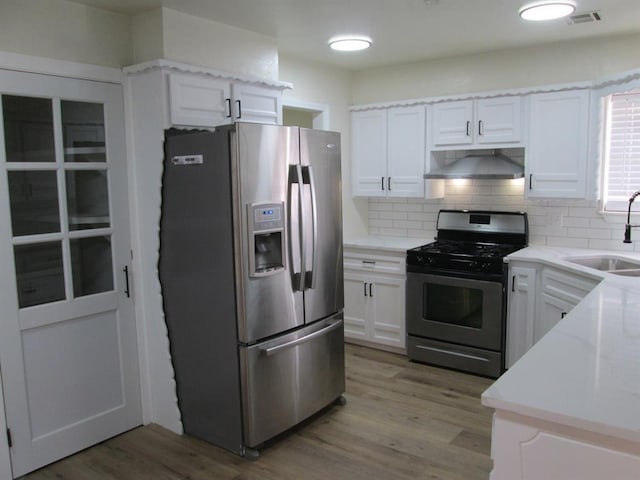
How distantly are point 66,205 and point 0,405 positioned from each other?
42.1 inches

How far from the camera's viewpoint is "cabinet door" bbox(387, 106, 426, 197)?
4.50m

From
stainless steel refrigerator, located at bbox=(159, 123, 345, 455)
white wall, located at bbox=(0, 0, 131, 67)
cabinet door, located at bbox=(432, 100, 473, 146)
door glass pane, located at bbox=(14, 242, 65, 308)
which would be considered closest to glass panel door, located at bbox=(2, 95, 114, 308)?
door glass pane, located at bbox=(14, 242, 65, 308)

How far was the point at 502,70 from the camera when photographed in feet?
13.8

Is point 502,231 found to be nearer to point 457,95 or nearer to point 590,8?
point 457,95

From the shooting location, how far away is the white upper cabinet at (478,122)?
404 centimetres

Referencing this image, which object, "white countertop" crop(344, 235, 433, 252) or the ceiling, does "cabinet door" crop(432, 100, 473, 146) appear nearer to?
the ceiling

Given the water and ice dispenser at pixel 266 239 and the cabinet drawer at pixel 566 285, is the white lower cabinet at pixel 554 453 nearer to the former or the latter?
the water and ice dispenser at pixel 266 239

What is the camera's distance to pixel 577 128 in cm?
379

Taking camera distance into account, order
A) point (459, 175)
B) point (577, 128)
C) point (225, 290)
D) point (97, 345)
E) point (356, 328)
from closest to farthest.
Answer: point (225, 290) → point (97, 345) → point (577, 128) → point (459, 175) → point (356, 328)

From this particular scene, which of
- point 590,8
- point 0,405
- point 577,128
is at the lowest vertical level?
point 0,405

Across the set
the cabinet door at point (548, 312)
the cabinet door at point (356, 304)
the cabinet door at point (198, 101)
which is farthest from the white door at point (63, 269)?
the cabinet door at point (548, 312)

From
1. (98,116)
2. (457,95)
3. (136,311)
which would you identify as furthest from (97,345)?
(457,95)

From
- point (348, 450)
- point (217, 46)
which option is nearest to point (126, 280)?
point (217, 46)

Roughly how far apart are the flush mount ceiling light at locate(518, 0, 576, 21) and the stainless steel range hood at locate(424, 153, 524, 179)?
1181 millimetres
